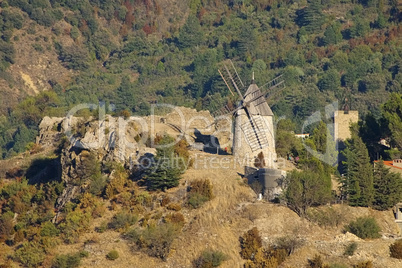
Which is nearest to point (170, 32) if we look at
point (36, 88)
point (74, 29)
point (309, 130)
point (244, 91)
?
point (74, 29)

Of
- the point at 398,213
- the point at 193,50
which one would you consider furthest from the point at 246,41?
the point at 398,213

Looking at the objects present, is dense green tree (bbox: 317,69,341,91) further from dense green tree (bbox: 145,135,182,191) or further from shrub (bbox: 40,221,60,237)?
shrub (bbox: 40,221,60,237)

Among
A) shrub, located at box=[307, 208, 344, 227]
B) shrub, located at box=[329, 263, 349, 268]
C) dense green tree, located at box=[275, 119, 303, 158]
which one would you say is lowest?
shrub, located at box=[329, 263, 349, 268]

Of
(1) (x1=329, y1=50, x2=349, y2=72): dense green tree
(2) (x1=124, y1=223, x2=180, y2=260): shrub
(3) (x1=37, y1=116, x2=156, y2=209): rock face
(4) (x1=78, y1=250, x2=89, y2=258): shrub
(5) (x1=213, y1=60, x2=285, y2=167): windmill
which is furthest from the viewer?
(1) (x1=329, y1=50, x2=349, y2=72): dense green tree

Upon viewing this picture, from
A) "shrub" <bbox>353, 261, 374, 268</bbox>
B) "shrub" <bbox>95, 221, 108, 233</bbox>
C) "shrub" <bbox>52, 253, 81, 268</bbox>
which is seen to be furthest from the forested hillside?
"shrub" <bbox>353, 261, 374, 268</bbox>

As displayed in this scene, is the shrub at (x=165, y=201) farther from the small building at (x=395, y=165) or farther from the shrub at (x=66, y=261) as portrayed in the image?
the small building at (x=395, y=165)

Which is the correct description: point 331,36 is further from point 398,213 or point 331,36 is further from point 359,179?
point 398,213

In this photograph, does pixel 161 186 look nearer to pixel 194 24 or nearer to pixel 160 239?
pixel 160 239
